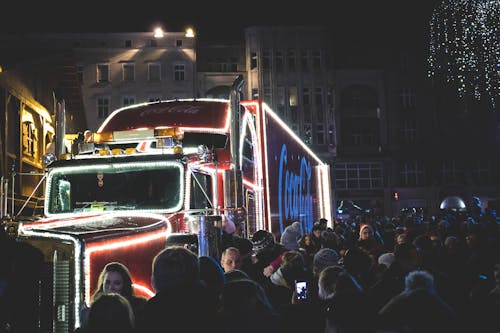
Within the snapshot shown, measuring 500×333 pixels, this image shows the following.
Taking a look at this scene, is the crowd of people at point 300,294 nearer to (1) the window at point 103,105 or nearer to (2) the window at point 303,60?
(1) the window at point 103,105

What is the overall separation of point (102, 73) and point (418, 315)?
158ft

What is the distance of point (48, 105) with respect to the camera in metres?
19.2

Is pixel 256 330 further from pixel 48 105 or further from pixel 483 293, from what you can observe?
pixel 48 105

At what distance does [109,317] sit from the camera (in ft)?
11.0

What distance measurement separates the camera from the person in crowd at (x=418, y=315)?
141 inches

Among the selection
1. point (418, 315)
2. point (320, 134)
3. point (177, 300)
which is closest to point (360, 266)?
point (418, 315)

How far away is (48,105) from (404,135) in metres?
41.4

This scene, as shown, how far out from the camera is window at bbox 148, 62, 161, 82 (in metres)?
49.2

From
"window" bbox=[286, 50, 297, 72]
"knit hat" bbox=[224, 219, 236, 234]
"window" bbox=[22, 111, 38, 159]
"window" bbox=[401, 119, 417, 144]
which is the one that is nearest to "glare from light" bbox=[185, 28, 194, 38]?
"window" bbox=[286, 50, 297, 72]

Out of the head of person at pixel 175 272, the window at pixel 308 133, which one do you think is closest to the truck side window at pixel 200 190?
the head of person at pixel 175 272

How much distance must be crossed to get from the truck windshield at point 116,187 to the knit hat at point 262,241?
146 centimetres

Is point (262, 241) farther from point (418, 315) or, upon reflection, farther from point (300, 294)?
point (418, 315)

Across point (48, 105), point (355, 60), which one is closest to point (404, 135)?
point (355, 60)

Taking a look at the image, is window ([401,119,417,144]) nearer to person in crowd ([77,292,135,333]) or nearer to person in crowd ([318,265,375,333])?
person in crowd ([318,265,375,333])
